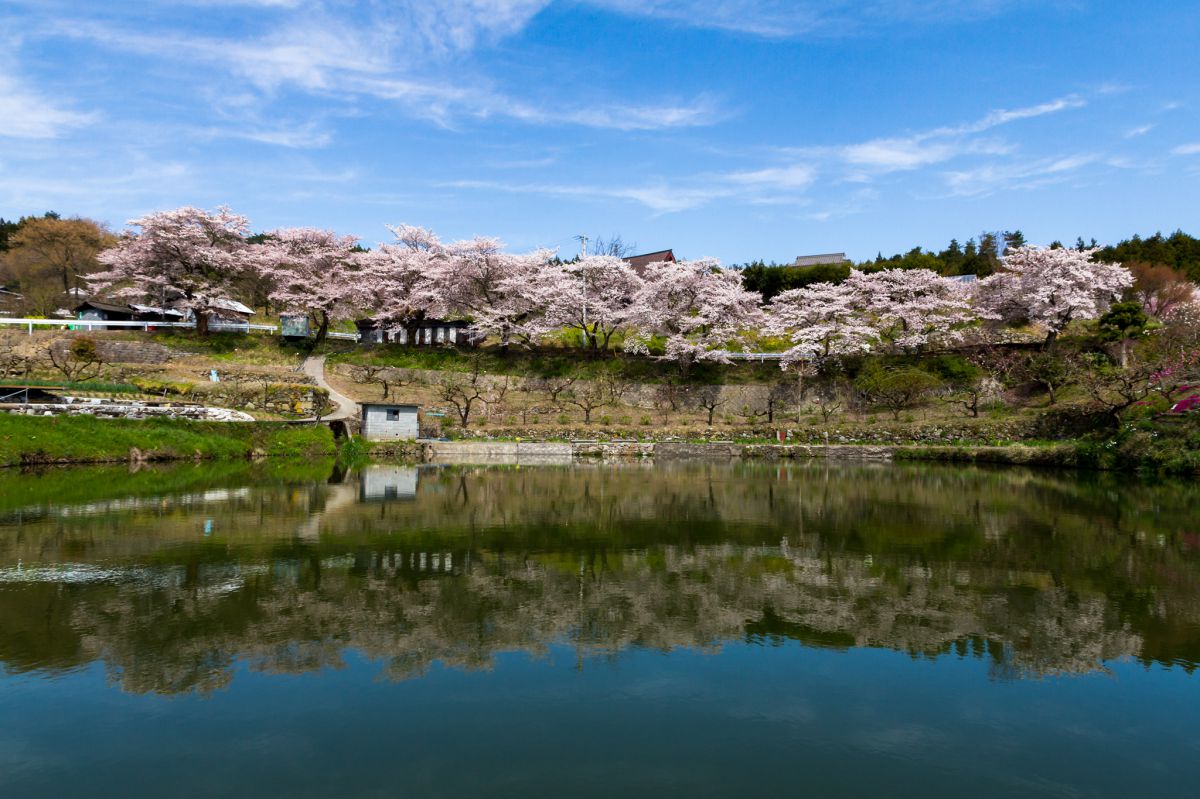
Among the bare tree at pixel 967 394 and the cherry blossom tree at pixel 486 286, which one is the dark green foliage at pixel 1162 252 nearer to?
the bare tree at pixel 967 394

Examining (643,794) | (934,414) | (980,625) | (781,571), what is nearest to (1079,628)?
(980,625)

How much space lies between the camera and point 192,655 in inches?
308

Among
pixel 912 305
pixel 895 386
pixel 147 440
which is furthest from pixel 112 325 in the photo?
pixel 912 305

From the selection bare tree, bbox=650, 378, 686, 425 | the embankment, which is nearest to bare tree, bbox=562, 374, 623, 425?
bare tree, bbox=650, 378, 686, 425

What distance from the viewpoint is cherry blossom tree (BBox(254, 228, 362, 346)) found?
51844mm

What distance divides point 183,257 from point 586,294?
95.1 ft

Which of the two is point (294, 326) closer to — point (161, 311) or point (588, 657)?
point (161, 311)

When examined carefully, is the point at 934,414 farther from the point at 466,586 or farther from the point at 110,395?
the point at 110,395

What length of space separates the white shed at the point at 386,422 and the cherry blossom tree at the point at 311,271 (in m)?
20.4

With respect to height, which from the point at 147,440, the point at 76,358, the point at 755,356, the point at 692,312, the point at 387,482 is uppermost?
the point at 692,312

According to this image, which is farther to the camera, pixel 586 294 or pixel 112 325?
pixel 586 294

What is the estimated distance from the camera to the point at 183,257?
50.0 metres

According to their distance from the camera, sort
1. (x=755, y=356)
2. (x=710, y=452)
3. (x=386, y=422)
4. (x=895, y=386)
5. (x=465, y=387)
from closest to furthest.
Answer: (x=386, y=422), (x=710, y=452), (x=895, y=386), (x=465, y=387), (x=755, y=356)

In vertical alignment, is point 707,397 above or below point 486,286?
below
